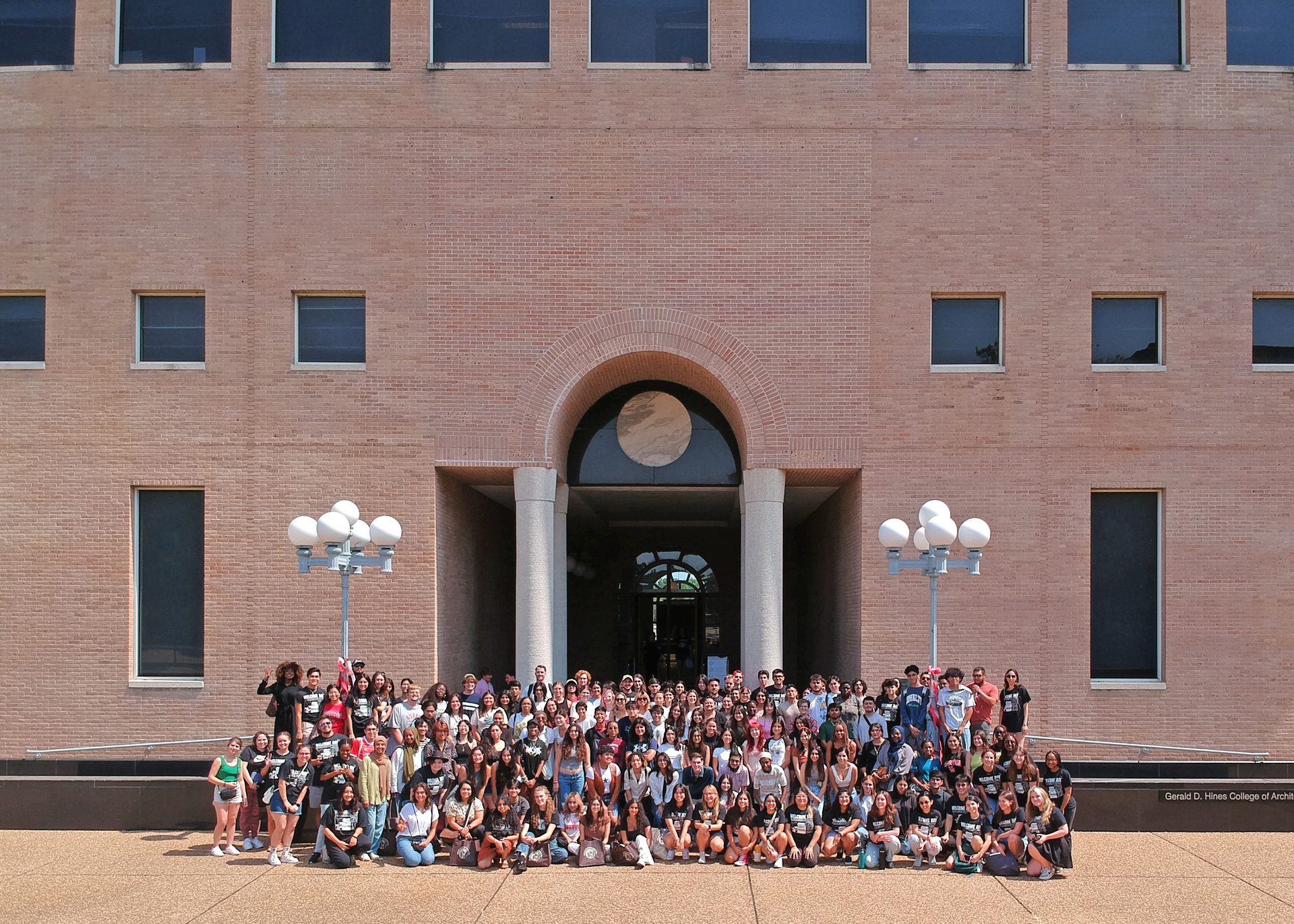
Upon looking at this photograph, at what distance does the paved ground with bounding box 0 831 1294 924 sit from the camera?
1088 cm

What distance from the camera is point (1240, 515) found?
17.6 metres

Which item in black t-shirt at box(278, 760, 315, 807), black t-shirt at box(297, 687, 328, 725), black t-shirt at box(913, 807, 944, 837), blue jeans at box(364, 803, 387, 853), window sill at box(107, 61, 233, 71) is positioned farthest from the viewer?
window sill at box(107, 61, 233, 71)

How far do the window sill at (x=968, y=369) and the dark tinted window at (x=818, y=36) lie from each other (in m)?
5.02

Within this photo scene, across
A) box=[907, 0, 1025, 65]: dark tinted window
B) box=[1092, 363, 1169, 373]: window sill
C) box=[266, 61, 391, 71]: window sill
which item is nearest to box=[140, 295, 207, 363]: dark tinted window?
box=[266, 61, 391, 71]: window sill

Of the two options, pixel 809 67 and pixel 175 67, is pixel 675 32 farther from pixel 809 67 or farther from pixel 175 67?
pixel 175 67

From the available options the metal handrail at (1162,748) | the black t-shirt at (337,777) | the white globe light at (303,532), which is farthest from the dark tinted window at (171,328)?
the metal handrail at (1162,748)

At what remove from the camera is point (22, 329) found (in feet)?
59.7

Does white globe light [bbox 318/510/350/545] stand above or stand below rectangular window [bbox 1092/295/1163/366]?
below

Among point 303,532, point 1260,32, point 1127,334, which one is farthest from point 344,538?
point 1260,32

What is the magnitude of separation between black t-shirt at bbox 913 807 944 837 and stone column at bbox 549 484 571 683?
24.9 feet

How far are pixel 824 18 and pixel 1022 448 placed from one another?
7454 mm

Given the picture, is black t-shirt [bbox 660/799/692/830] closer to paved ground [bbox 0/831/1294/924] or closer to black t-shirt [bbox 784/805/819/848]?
paved ground [bbox 0/831/1294/924]

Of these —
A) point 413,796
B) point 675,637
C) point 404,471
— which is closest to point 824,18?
point 404,471

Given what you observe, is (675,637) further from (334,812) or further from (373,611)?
(334,812)
